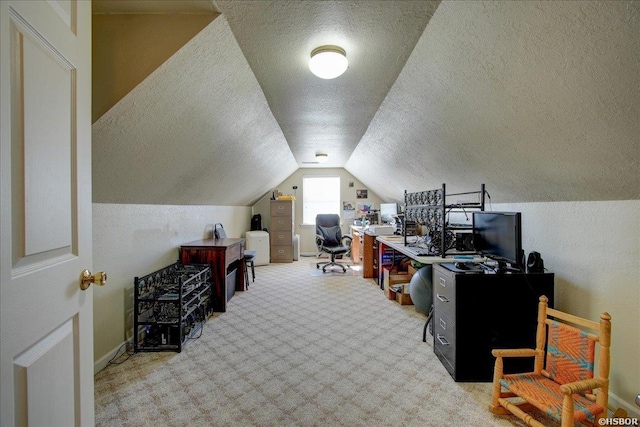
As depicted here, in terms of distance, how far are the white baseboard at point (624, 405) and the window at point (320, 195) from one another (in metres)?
5.39

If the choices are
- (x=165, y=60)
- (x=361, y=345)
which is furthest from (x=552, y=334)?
(x=165, y=60)

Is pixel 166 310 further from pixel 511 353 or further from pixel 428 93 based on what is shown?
pixel 428 93

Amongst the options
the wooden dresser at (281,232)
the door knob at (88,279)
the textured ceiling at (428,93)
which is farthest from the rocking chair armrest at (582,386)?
the wooden dresser at (281,232)

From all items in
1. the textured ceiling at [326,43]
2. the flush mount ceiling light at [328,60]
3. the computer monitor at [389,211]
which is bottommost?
the computer monitor at [389,211]

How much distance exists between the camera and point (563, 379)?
158 centimetres

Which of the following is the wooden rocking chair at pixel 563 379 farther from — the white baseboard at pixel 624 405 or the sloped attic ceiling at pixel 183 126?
the sloped attic ceiling at pixel 183 126

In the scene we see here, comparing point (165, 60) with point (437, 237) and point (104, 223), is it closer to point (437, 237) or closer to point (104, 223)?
point (104, 223)

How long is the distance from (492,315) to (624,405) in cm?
75

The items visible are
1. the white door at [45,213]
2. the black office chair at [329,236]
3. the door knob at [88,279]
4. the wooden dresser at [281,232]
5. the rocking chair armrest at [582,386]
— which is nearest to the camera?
the white door at [45,213]

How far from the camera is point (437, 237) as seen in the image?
268 centimetres

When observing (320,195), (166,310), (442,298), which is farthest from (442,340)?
(320,195)

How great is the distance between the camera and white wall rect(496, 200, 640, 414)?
1.57 meters

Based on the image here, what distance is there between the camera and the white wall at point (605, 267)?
157 cm

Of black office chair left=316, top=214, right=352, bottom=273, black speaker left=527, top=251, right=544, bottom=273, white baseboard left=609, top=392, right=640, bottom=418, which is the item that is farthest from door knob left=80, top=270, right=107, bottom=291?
black office chair left=316, top=214, right=352, bottom=273
